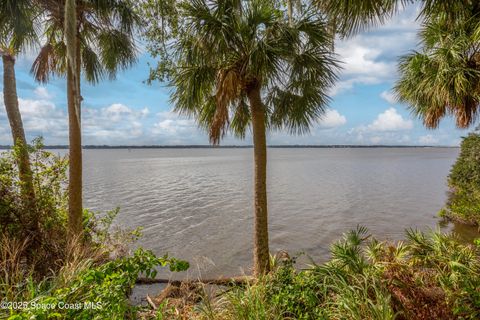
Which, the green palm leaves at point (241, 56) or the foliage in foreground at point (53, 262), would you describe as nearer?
the foliage in foreground at point (53, 262)

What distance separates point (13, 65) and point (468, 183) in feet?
61.6

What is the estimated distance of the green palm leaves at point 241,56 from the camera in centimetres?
500

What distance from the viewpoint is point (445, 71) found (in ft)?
22.1

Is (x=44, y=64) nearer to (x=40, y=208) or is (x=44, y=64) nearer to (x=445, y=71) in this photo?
(x=40, y=208)

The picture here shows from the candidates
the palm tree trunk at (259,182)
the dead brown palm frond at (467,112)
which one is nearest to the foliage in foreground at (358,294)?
the palm tree trunk at (259,182)

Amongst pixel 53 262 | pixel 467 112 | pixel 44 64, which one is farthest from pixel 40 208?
pixel 467 112

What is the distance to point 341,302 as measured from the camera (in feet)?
10.5

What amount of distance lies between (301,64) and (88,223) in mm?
6840

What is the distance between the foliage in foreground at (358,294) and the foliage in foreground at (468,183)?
894cm

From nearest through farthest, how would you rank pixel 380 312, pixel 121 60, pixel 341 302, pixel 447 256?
pixel 380 312, pixel 341 302, pixel 447 256, pixel 121 60

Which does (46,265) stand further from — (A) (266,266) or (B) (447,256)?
(B) (447,256)

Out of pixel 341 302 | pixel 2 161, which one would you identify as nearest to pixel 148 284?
pixel 2 161

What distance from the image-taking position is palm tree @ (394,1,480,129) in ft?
21.7

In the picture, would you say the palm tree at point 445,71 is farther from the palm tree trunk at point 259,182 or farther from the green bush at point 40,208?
the green bush at point 40,208
